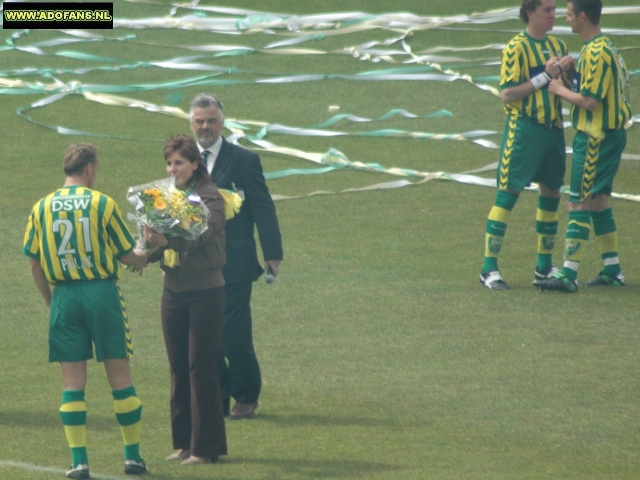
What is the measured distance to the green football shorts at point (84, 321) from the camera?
233 inches

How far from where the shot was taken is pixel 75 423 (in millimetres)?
5891

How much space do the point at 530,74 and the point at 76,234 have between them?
17.4 feet

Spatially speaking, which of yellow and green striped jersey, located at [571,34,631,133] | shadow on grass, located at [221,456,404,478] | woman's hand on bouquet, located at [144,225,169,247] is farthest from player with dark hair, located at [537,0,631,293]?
woman's hand on bouquet, located at [144,225,169,247]

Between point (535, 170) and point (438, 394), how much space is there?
3.09m

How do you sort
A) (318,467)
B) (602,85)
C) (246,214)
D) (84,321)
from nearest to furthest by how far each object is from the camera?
1. (84,321)
2. (318,467)
3. (246,214)
4. (602,85)

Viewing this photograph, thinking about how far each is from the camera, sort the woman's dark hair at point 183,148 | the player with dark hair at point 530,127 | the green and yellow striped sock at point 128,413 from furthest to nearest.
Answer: the player with dark hair at point 530,127 < the woman's dark hair at point 183,148 < the green and yellow striped sock at point 128,413

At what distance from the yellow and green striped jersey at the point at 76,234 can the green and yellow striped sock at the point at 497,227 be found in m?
4.82

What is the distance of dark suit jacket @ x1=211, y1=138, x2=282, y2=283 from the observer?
7082 mm

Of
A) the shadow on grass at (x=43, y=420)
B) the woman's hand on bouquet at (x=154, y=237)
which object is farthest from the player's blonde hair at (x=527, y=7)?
the shadow on grass at (x=43, y=420)

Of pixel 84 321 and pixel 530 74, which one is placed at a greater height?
pixel 530 74

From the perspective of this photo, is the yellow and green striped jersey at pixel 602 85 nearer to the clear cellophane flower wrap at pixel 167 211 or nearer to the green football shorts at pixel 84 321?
the clear cellophane flower wrap at pixel 167 211

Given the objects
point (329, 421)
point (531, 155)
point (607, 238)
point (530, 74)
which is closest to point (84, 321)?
point (329, 421)

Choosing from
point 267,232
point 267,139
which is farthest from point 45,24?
point 267,232

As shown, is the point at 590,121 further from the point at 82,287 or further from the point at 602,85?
the point at 82,287
